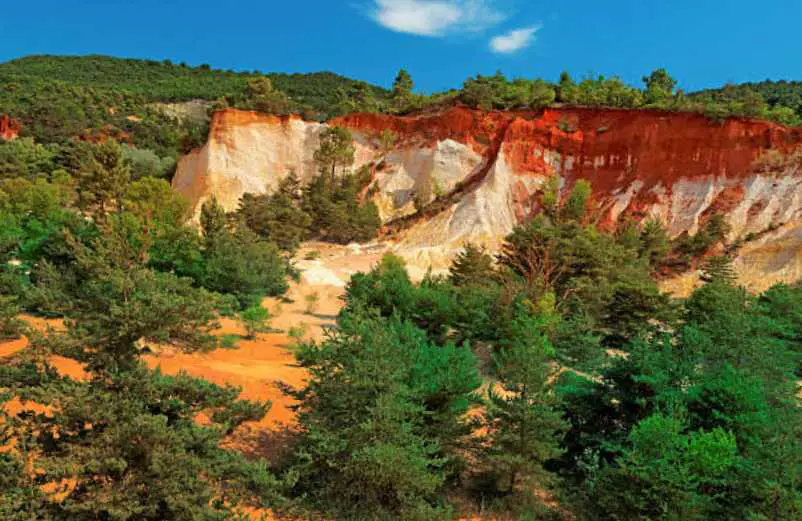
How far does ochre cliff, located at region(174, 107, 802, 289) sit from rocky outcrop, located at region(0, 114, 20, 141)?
80.1ft

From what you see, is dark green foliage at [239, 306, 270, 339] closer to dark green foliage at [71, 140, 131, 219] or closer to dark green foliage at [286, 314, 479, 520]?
dark green foliage at [286, 314, 479, 520]

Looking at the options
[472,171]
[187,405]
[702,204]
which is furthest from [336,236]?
[187,405]

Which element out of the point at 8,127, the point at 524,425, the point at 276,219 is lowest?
the point at 524,425

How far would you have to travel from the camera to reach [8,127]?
52.8 m

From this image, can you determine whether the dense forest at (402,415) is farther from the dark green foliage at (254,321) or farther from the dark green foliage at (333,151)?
the dark green foliage at (333,151)

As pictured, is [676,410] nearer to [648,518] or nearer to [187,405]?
[648,518]

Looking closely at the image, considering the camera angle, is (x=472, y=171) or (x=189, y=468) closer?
(x=189, y=468)

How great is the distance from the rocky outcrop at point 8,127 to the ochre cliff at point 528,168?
80.1 feet

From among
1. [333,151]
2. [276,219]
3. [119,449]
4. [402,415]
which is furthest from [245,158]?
[119,449]

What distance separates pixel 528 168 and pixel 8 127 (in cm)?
5273

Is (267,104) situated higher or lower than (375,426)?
higher

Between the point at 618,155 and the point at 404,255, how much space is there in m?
17.7

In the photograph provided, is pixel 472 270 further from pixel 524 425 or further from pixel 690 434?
pixel 690 434

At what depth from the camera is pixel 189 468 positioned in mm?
5531
